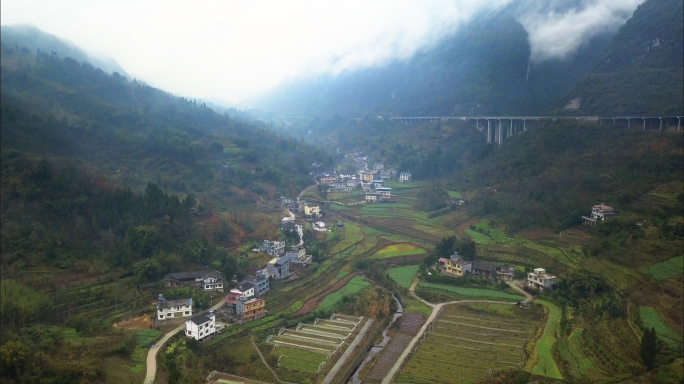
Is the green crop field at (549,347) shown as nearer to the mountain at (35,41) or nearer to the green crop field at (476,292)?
the green crop field at (476,292)

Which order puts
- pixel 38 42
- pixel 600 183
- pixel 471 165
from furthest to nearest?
1. pixel 38 42
2. pixel 471 165
3. pixel 600 183

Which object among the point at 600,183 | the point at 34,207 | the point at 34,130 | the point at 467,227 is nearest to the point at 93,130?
the point at 34,130

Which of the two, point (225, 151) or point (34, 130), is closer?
point (34, 130)

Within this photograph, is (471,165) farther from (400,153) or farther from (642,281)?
(642,281)

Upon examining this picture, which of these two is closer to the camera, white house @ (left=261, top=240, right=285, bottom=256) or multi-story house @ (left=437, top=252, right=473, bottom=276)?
multi-story house @ (left=437, top=252, right=473, bottom=276)

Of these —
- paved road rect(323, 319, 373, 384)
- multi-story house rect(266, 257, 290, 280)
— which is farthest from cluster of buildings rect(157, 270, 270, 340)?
paved road rect(323, 319, 373, 384)

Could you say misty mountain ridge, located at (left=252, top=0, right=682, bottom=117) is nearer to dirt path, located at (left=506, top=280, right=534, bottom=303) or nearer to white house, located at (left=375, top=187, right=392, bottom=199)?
white house, located at (left=375, top=187, right=392, bottom=199)

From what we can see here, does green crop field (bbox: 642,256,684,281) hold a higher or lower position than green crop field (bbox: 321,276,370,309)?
higher
